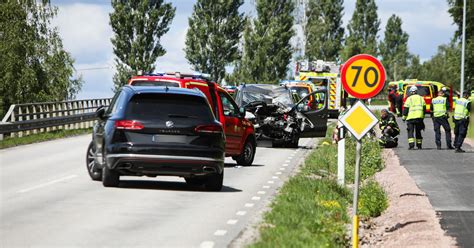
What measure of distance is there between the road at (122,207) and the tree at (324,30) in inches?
3421

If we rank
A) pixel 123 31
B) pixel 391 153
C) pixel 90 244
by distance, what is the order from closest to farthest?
pixel 90 244 < pixel 391 153 < pixel 123 31

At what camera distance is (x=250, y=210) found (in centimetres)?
1482

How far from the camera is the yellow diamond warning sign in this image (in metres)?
13.1

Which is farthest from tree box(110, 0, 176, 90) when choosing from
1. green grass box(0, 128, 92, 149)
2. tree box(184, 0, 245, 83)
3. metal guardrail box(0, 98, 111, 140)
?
green grass box(0, 128, 92, 149)

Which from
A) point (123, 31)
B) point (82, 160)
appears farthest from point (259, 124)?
point (123, 31)

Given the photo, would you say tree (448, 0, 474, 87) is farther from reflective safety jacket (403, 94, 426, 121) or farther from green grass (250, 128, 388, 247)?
green grass (250, 128, 388, 247)

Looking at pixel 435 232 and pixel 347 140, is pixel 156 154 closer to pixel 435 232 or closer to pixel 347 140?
pixel 435 232

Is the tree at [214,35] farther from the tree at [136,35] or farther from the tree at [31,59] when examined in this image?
the tree at [31,59]

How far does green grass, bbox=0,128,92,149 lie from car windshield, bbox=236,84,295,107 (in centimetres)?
652

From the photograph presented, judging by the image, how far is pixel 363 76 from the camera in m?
14.1

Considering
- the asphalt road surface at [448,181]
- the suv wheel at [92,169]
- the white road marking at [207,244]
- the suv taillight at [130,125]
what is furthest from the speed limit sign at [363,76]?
Answer: the suv wheel at [92,169]

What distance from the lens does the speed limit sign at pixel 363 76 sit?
14.0 meters

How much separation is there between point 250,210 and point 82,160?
34.6 feet

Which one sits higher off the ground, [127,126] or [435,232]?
[127,126]
